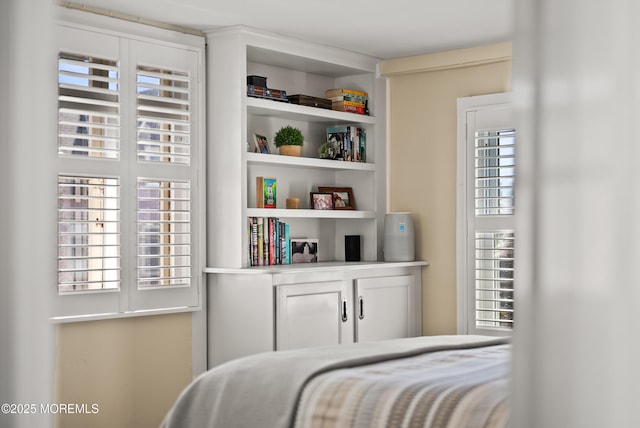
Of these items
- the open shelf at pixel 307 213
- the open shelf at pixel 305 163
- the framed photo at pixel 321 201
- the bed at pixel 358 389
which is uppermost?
the open shelf at pixel 305 163

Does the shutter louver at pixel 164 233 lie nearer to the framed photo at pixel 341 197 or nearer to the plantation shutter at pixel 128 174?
the plantation shutter at pixel 128 174

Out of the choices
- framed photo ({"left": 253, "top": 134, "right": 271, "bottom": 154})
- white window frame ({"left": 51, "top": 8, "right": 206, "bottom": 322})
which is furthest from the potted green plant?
white window frame ({"left": 51, "top": 8, "right": 206, "bottom": 322})

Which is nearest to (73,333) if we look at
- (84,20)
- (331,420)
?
(84,20)

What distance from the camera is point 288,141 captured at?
16.3 feet

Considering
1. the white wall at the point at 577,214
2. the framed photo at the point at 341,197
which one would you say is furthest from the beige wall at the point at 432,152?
the white wall at the point at 577,214

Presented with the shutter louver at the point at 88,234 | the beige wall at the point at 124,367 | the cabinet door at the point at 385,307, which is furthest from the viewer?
the cabinet door at the point at 385,307

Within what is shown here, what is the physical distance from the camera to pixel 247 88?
15.4ft

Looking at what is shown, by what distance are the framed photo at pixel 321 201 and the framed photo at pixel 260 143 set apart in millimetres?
508

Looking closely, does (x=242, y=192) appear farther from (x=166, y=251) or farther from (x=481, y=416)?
(x=481, y=416)

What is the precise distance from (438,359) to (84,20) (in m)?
2.55

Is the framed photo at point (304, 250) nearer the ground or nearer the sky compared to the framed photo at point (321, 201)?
nearer the ground

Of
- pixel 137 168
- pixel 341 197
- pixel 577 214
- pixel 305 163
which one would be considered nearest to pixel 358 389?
pixel 577 214

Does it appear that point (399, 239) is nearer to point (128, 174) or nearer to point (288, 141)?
point (288, 141)

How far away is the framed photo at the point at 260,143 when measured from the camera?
15.9 feet
